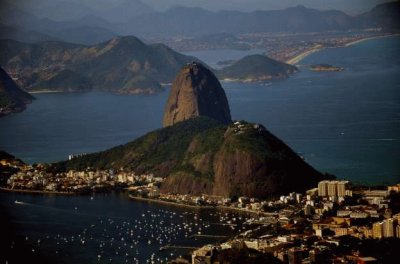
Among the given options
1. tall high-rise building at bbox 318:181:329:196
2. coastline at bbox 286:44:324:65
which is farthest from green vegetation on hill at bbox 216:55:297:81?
tall high-rise building at bbox 318:181:329:196

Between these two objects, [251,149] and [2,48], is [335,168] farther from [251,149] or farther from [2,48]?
[2,48]

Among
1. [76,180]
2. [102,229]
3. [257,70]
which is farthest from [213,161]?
[257,70]

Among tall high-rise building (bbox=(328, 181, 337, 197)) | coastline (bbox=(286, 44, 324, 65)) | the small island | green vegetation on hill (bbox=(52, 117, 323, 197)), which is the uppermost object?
coastline (bbox=(286, 44, 324, 65))

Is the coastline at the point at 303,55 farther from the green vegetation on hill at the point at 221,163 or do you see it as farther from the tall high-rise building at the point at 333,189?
the tall high-rise building at the point at 333,189

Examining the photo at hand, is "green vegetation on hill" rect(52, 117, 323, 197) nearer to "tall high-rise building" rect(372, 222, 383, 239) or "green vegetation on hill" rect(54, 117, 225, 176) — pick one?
"green vegetation on hill" rect(54, 117, 225, 176)

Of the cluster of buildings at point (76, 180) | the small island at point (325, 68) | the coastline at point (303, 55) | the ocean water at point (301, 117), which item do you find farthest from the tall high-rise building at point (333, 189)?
the coastline at point (303, 55)

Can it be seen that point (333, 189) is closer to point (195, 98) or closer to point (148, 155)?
point (148, 155)
